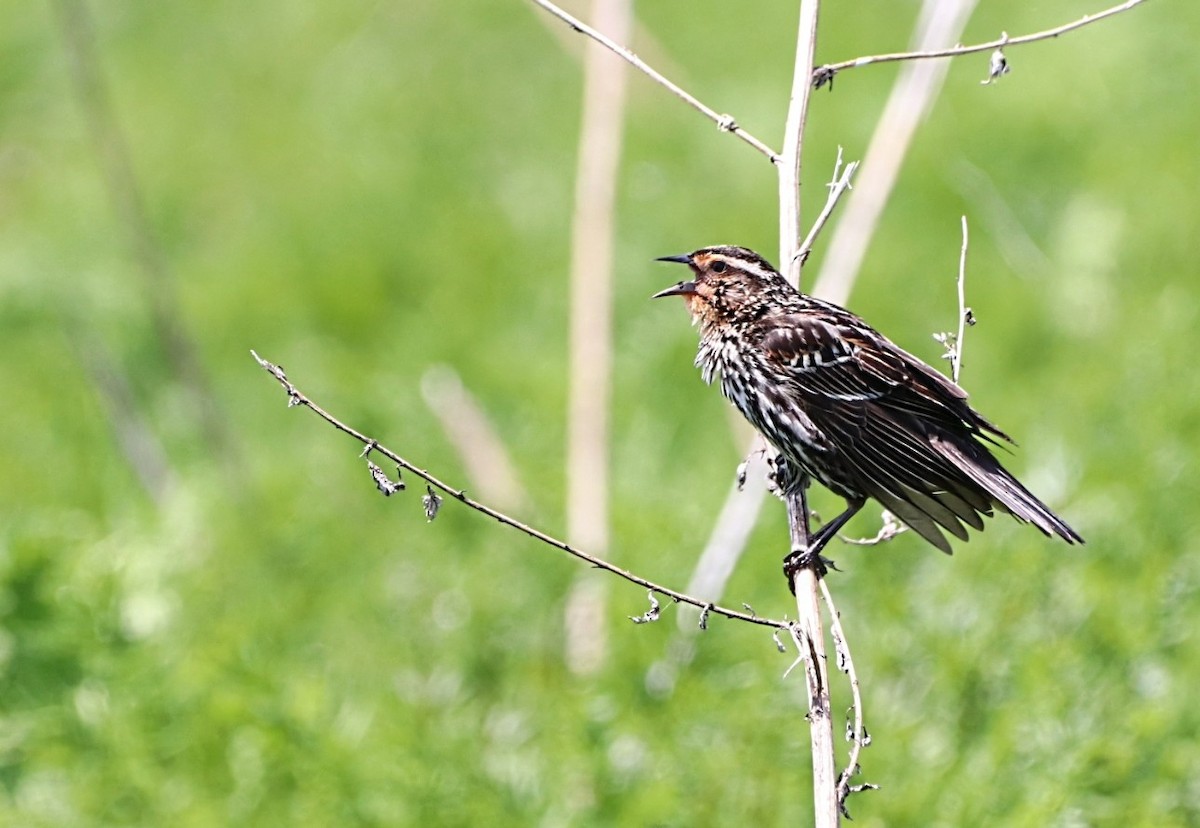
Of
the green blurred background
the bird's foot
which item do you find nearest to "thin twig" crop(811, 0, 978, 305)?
the green blurred background

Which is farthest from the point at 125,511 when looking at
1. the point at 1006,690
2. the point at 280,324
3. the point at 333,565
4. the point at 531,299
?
the point at 1006,690

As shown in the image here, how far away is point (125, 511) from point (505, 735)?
2827mm

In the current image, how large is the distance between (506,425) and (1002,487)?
4645 mm

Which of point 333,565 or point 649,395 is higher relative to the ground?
point 649,395

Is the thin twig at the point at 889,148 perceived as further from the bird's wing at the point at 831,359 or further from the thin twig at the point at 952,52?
the thin twig at the point at 952,52

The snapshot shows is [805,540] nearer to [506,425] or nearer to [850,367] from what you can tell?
[850,367]

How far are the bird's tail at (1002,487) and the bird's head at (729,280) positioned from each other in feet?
2.00

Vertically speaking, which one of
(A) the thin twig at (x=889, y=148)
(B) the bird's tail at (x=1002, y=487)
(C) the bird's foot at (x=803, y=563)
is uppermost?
(A) the thin twig at (x=889, y=148)

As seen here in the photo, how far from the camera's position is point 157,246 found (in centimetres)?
1043

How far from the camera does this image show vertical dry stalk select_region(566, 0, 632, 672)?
6.22m

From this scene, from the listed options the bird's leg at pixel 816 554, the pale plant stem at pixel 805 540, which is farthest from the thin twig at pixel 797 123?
the bird's leg at pixel 816 554

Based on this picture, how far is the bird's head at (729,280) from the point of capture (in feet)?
14.5

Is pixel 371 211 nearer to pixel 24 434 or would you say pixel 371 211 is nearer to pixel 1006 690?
pixel 24 434

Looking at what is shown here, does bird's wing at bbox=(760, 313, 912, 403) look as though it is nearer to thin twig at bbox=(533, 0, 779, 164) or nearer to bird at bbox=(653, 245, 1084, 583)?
bird at bbox=(653, 245, 1084, 583)
